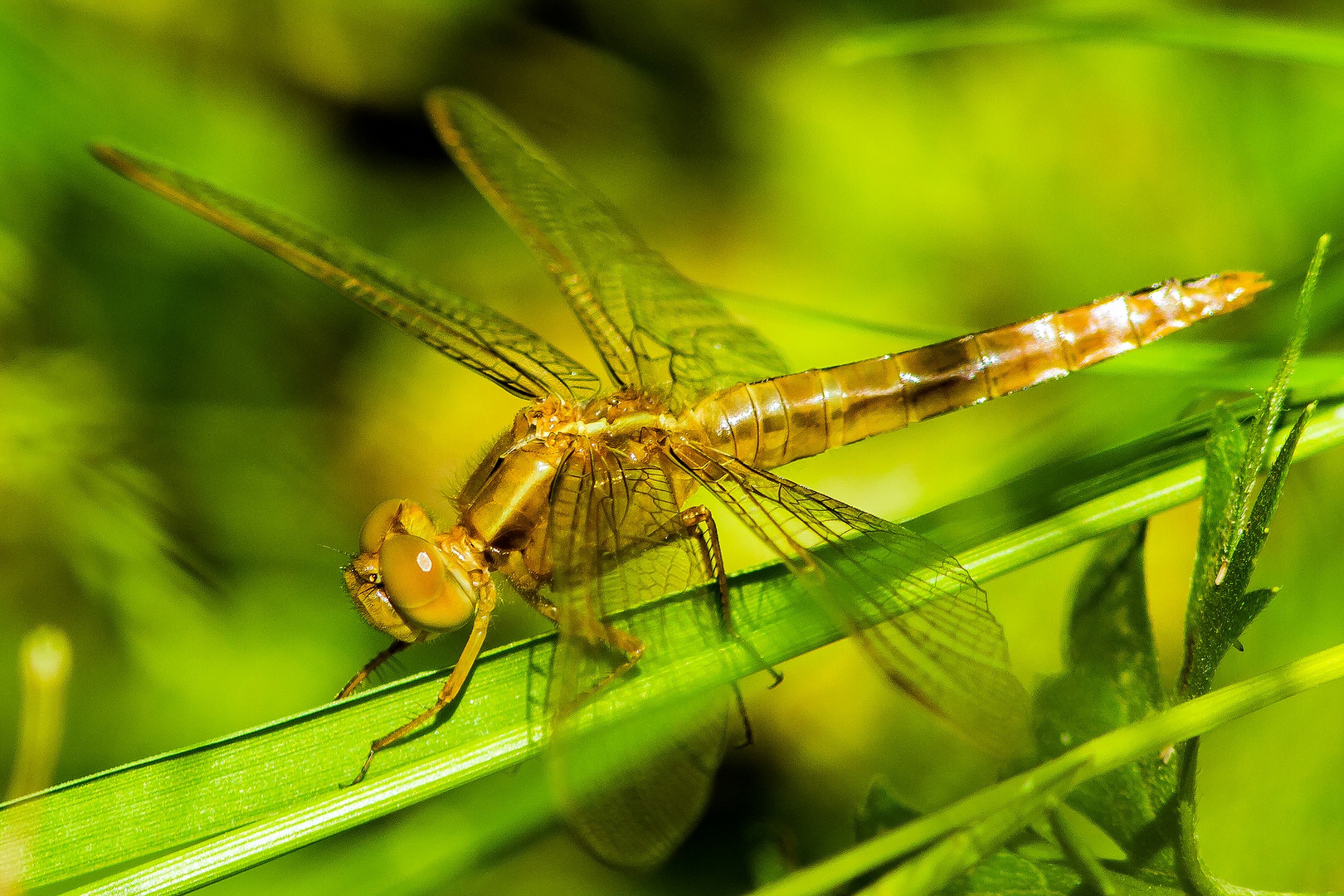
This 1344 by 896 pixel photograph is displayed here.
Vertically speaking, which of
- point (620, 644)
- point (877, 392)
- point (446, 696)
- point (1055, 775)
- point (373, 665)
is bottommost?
point (373, 665)

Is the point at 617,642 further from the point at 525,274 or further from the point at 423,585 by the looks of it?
the point at 525,274

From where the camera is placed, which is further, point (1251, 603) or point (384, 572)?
point (384, 572)

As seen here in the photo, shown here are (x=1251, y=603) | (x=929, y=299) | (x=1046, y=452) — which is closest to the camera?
(x=1251, y=603)

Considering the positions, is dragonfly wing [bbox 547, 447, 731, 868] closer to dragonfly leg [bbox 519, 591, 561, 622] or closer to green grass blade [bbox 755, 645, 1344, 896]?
dragonfly leg [bbox 519, 591, 561, 622]

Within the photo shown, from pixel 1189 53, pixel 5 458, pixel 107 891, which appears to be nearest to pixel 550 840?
pixel 107 891

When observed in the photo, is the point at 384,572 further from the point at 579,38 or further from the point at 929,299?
the point at 579,38

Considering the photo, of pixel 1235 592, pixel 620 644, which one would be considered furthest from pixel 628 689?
pixel 1235 592

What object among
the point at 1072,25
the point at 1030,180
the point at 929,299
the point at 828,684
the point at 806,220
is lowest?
the point at 828,684
